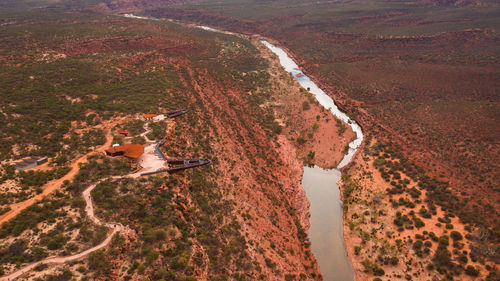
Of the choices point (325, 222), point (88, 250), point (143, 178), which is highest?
point (143, 178)

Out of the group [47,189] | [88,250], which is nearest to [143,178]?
[47,189]

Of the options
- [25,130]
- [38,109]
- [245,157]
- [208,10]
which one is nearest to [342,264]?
[245,157]

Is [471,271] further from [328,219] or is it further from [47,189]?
[47,189]

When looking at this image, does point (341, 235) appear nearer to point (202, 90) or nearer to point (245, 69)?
point (202, 90)

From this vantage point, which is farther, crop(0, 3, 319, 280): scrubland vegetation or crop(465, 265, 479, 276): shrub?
crop(465, 265, 479, 276): shrub

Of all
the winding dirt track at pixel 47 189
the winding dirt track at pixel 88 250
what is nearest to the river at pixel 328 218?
the winding dirt track at pixel 88 250

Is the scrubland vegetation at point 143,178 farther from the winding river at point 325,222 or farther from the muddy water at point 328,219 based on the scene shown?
the muddy water at point 328,219

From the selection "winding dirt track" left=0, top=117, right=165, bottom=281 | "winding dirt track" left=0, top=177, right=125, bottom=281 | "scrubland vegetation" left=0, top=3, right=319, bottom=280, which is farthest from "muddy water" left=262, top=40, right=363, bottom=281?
"winding dirt track" left=0, top=177, right=125, bottom=281

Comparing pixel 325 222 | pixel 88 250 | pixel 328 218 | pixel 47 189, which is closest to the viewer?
pixel 88 250

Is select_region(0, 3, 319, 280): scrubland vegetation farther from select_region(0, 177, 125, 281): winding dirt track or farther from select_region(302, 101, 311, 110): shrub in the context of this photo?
select_region(302, 101, 311, 110): shrub
